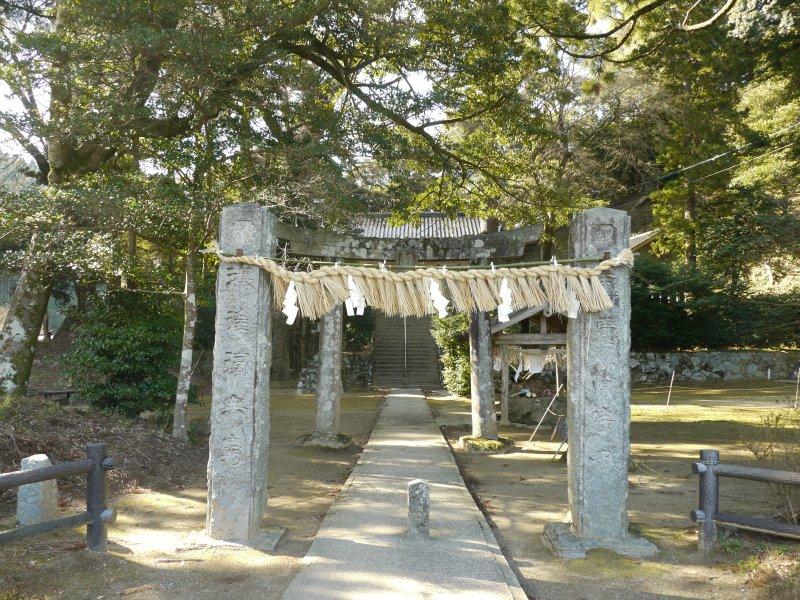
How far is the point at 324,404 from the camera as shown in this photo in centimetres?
1190

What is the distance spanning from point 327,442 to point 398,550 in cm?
Result: 621

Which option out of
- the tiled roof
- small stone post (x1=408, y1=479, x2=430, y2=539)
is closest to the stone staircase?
the tiled roof

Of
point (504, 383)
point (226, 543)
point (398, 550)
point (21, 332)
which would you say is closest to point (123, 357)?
point (21, 332)

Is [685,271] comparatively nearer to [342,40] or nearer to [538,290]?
[342,40]

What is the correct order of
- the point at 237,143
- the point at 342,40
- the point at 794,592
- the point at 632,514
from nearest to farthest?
1. the point at 794,592
2. the point at 632,514
3. the point at 237,143
4. the point at 342,40

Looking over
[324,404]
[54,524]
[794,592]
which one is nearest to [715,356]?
[324,404]

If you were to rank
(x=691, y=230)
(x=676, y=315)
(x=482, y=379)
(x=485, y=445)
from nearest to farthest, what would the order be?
(x=485, y=445)
(x=482, y=379)
(x=691, y=230)
(x=676, y=315)

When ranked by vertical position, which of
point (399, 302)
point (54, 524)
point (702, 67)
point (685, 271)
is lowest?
point (54, 524)

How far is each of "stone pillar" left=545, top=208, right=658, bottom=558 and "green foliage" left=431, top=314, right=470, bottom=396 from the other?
1245 centimetres

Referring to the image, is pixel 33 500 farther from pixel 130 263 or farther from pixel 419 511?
pixel 130 263

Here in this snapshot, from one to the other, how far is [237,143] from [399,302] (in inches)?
224

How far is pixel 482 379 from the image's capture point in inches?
470

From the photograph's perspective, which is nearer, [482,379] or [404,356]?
[482,379]

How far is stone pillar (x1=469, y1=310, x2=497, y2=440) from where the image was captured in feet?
38.8
